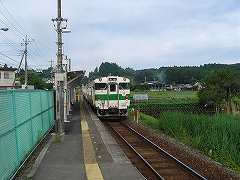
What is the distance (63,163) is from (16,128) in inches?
103

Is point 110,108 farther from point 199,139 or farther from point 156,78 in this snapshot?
point 156,78

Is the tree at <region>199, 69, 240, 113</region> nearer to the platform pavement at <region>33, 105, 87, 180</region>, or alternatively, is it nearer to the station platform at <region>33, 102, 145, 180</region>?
the station platform at <region>33, 102, 145, 180</region>

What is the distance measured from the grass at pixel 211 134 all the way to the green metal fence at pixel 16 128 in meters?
5.80

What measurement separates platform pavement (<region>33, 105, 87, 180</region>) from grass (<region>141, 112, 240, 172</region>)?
433 cm

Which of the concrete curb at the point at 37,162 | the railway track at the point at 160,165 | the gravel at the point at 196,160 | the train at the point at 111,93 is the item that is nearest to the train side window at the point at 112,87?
the train at the point at 111,93

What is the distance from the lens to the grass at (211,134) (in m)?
14.6

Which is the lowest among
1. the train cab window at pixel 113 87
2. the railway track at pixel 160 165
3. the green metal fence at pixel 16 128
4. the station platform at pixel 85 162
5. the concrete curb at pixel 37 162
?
the railway track at pixel 160 165

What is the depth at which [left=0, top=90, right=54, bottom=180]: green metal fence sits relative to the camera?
31.9ft

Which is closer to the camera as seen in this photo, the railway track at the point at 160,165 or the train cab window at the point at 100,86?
the railway track at the point at 160,165

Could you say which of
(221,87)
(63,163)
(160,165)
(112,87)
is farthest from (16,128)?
(221,87)

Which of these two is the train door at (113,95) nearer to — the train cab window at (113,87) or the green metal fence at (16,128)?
the train cab window at (113,87)

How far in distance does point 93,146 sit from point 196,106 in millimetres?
51105

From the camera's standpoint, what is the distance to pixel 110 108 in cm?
3266

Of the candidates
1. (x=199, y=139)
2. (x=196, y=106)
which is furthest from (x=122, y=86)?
(x=196, y=106)
